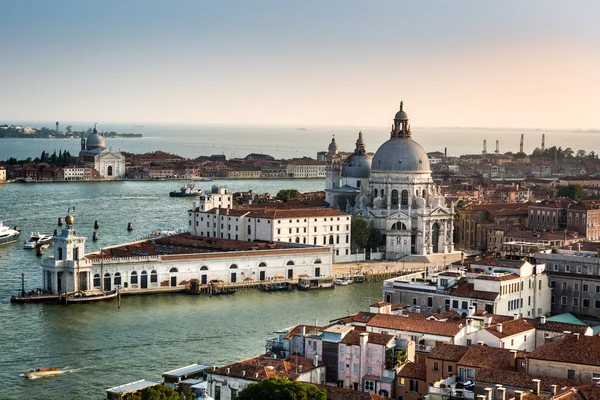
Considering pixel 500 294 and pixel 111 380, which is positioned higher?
pixel 500 294

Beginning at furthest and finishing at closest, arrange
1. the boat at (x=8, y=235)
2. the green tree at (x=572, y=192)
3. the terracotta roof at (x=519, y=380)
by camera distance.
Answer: the green tree at (x=572, y=192) < the boat at (x=8, y=235) < the terracotta roof at (x=519, y=380)

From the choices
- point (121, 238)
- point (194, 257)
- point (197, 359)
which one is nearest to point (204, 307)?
point (194, 257)

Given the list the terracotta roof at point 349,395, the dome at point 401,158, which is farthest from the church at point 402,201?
the terracotta roof at point 349,395

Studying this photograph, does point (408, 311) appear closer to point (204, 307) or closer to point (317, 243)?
point (204, 307)

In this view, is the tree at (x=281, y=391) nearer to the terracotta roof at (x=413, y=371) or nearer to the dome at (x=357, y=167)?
the terracotta roof at (x=413, y=371)

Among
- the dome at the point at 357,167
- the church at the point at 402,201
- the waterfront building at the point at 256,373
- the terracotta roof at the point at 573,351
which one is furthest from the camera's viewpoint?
the dome at the point at 357,167

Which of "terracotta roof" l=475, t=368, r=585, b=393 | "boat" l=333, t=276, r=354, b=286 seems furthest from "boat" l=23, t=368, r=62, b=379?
"boat" l=333, t=276, r=354, b=286

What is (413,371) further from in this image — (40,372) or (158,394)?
(40,372)
